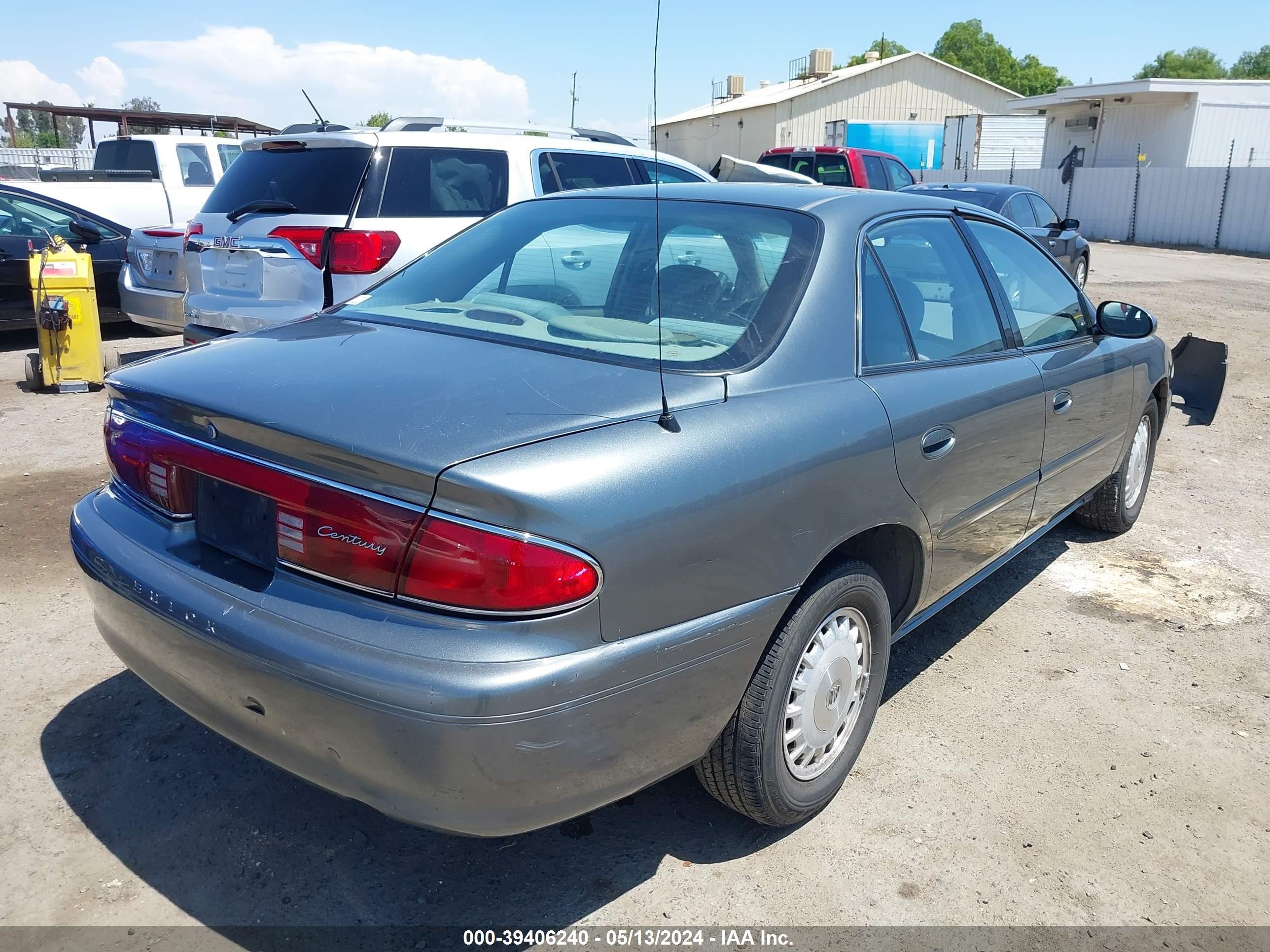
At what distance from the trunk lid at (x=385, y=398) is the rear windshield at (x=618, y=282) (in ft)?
0.55

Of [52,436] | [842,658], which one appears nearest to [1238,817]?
[842,658]

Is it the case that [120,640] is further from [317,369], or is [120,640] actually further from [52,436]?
[52,436]

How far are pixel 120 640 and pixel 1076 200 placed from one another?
30755 mm

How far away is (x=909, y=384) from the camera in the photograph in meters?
3.00

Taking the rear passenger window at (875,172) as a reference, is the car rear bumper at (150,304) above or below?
below

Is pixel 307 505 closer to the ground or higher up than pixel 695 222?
closer to the ground

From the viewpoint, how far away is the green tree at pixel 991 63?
90875 millimetres

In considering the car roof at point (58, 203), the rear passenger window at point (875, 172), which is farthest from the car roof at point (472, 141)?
the rear passenger window at point (875, 172)

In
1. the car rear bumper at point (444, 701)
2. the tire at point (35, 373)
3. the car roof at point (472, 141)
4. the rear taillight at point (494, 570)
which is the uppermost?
the car roof at point (472, 141)

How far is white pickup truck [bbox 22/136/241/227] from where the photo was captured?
10.4m

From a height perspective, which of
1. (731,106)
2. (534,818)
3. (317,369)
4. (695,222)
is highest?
(731,106)

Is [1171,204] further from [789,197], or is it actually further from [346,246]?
[789,197]

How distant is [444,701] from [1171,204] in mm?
28495

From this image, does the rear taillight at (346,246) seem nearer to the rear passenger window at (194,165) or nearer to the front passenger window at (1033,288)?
the front passenger window at (1033,288)
